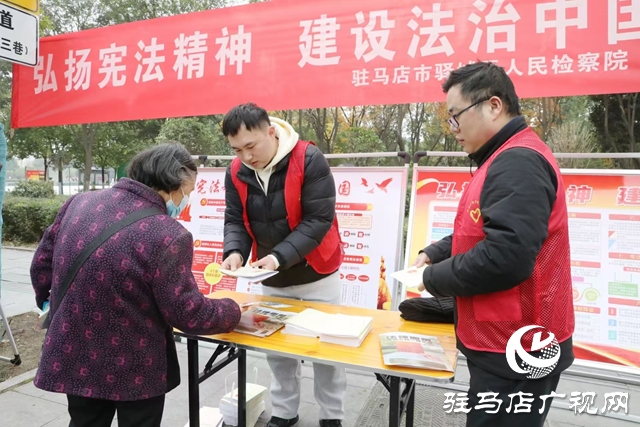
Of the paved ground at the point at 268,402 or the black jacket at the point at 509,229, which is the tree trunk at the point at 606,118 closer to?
the paved ground at the point at 268,402

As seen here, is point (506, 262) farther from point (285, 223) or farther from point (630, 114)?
point (630, 114)

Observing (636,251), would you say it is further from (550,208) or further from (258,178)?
(258,178)

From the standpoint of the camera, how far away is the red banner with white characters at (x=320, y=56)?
2.41 meters

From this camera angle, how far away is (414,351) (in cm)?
140

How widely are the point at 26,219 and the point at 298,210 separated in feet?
27.7

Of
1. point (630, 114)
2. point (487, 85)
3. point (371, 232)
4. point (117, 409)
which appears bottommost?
point (117, 409)

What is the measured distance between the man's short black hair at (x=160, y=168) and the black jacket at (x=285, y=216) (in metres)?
0.67

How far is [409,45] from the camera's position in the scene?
274 cm

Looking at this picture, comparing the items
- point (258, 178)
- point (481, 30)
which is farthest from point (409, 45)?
point (258, 178)

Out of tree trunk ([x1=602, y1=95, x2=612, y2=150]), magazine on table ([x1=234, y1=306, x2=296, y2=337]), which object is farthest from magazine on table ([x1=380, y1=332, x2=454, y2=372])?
tree trunk ([x1=602, y1=95, x2=612, y2=150])

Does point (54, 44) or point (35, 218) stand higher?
point (54, 44)

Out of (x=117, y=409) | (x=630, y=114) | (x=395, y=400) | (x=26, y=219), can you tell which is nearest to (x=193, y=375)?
(x=117, y=409)

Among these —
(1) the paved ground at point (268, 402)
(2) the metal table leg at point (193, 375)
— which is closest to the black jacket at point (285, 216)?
(2) the metal table leg at point (193, 375)

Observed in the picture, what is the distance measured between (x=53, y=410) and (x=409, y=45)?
10.6 feet
